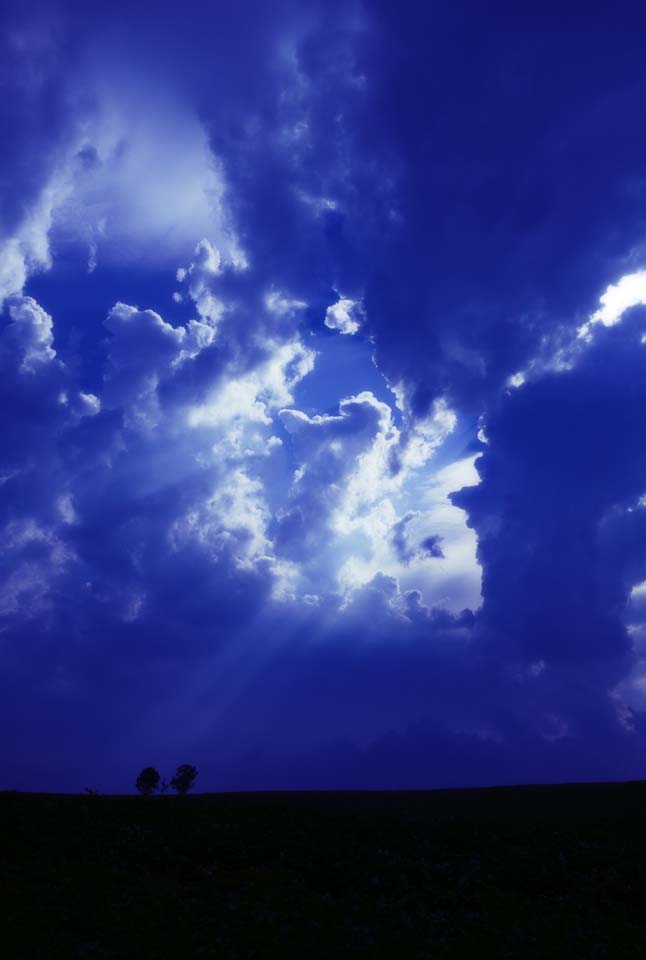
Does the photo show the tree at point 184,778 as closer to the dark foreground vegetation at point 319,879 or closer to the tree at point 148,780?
the tree at point 148,780

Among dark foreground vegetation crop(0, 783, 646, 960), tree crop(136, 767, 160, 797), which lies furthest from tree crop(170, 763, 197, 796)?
dark foreground vegetation crop(0, 783, 646, 960)

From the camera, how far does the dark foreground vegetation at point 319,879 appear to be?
51.1 ft

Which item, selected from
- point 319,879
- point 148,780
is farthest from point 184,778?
point 319,879

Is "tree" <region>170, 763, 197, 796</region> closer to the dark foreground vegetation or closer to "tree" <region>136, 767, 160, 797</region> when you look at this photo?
"tree" <region>136, 767, 160, 797</region>

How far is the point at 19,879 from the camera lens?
66.5 feet

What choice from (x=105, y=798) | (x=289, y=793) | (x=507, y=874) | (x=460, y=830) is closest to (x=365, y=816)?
(x=460, y=830)

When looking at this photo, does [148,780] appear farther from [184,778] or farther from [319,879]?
[319,879]

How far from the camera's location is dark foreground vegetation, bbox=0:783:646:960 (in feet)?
51.1

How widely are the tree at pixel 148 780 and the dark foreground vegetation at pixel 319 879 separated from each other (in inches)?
2013

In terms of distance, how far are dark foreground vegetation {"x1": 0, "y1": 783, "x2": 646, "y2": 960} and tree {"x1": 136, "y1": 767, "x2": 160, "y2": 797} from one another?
5112cm

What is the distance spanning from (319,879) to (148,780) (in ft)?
217

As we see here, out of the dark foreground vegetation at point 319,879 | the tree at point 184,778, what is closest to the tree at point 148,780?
the tree at point 184,778

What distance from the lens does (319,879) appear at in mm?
21516

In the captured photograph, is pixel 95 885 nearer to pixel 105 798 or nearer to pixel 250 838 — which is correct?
pixel 250 838
